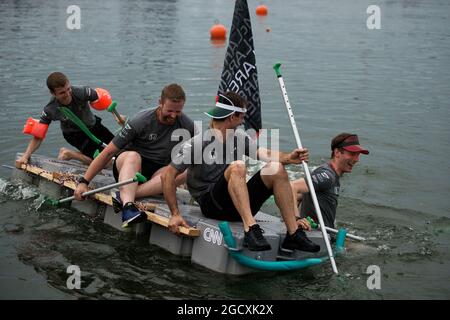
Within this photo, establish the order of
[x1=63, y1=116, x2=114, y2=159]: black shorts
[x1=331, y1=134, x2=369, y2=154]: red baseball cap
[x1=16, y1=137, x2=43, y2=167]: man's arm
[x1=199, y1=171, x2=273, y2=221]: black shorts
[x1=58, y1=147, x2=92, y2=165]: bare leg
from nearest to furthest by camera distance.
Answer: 1. [x1=199, y1=171, x2=273, y2=221]: black shorts
2. [x1=331, y1=134, x2=369, y2=154]: red baseball cap
3. [x1=16, y1=137, x2=43, y2=167]: man's arm
4. [x1=63, y1=116, x2=114, y2=159]: black shorts
5. [x1=58, y1=147, x2=92, y2=165]: bare leg

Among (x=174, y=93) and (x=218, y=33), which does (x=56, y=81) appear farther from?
(x=218, y=33)

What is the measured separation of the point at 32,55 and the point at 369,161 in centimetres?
1494

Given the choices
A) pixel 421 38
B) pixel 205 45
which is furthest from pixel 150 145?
pixel 421 38

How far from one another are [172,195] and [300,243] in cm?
159

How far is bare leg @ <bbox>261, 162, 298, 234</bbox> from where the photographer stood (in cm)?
748

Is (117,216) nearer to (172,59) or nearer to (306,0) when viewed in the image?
(172,59)

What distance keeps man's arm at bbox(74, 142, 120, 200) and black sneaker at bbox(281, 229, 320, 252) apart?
8.94ft

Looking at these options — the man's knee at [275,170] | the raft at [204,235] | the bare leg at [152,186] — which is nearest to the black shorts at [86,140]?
the raft at [204,235]

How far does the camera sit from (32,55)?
24016mm

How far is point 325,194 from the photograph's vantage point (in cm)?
836

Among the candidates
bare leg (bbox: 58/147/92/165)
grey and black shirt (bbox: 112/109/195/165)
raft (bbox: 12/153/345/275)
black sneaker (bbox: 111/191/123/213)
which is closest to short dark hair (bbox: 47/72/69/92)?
raft (bbox: 12/153/345/275)

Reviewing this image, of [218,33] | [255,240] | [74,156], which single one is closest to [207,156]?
[255,240]

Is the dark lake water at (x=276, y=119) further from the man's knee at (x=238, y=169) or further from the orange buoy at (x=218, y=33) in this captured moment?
the man's knee at (x=238, y=169)

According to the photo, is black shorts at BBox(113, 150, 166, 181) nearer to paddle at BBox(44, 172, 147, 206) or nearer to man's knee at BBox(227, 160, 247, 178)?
paddle at BBox(44, 172, 147, 206)
